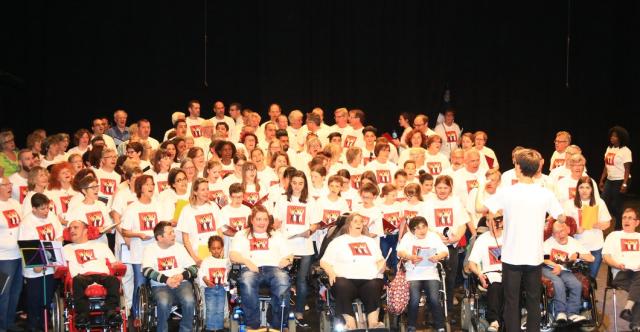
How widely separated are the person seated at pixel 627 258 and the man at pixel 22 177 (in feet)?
18.4

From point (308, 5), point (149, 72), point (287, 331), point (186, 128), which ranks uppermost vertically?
point (308, 5)

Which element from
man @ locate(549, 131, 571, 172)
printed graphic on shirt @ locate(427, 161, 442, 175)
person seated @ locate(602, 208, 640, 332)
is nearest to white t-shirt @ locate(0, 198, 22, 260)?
printed graphic on shirt @ locate(427, 161, 442, 175)

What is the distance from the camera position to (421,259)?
823 cm

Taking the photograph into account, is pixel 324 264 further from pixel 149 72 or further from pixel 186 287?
pixel 149 72

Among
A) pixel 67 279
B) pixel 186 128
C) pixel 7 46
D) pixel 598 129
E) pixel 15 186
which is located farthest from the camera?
pixel 598 129

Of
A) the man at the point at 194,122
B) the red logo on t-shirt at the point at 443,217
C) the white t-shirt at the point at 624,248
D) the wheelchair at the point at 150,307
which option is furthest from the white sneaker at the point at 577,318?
the man at the point at 194,122

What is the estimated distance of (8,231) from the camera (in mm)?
8414

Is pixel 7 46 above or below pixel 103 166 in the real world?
above

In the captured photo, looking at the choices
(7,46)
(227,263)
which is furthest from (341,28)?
(227,263)

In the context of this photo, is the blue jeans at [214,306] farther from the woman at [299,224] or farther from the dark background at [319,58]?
the dark background at [319,58]

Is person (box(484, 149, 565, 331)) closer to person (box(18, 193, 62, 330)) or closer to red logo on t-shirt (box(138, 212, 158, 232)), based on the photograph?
red logo on t-shirt (box(138, 212, 158, 232))

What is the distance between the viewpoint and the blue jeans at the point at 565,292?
8.16 meters

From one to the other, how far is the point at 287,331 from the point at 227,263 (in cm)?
80

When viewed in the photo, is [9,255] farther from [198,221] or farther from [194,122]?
[194,122]
